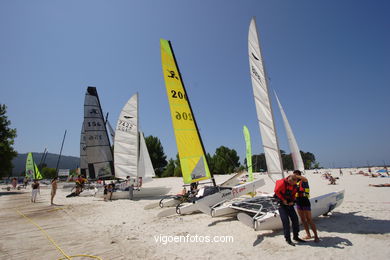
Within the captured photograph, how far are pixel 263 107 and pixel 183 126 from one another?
11.1 ft

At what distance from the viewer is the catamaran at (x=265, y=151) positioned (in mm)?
5777

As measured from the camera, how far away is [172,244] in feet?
15.1

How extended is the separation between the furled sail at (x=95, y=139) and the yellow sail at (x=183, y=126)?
10468 mm

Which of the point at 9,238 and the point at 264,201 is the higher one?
the point at 264,201

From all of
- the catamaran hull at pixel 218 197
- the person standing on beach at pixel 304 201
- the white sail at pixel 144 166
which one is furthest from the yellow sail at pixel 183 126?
the white sail at pixel 144 166

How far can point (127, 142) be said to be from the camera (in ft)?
46.6

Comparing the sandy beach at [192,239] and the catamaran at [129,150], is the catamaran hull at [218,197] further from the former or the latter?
the catamaran at [129,150]

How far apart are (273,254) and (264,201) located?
2.89 metres

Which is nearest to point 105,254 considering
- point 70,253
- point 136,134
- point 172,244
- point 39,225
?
point 70,253

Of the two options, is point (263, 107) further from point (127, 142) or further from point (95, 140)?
point (95, 140)

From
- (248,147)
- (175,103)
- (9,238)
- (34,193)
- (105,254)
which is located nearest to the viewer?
(105,254)

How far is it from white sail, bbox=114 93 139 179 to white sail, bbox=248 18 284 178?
31.2 feet

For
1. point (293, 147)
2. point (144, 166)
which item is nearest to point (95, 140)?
point (144, 166)

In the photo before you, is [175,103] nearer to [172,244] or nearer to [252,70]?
[252,70]
